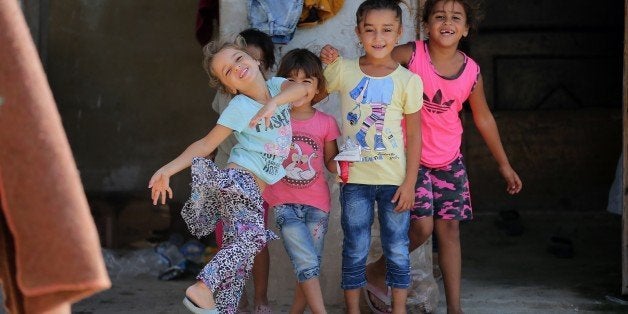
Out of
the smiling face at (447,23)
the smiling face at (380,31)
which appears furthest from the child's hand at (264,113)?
the smiling face at (447,23)

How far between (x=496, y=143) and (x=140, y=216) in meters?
3.42

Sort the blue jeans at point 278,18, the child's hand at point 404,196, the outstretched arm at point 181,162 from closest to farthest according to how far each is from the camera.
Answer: the outstretched arm at point 181,162
the child's hand at point 404,196
the blue jeans at point 278,18

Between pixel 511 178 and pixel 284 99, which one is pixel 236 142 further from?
pixel 511 178

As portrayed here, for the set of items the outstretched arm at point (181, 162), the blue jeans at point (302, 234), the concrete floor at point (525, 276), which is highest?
the outstretched arm at point (181, 162)

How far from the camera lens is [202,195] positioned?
161 inches

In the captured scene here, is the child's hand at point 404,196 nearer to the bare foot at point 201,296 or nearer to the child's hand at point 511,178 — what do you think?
the child's hand at point 511,178

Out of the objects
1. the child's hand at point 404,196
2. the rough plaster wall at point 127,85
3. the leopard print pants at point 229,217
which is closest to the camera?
the leopard print pants at point 229,217

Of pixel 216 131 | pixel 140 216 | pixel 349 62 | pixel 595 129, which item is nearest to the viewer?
pixel 216 131

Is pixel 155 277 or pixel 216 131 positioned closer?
pixel 216 131

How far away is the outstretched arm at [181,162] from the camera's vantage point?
3801 millimetres

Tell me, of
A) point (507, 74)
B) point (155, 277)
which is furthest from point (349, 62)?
point (507, 74)

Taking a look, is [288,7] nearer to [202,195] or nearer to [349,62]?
[349,62]

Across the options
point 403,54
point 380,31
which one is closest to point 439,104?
point 403,54

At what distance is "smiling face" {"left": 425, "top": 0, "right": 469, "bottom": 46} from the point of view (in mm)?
4430
